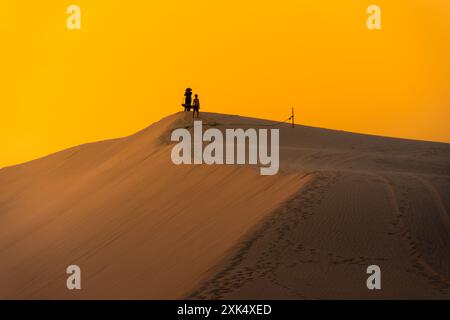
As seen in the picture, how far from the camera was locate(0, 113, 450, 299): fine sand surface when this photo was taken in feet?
46.8

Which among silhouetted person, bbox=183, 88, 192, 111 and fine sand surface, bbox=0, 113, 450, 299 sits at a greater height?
silhouetted person, bbox=183, 88, 192, 111

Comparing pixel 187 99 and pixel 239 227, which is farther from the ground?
pixel 187 99

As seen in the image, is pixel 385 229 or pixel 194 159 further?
pixel 194 159

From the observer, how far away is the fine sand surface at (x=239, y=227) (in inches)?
562

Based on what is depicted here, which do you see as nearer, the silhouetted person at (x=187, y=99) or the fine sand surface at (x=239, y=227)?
the fine sand surface at (x=239, y=227)

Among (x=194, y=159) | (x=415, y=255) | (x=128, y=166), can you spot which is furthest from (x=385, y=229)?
(x=128, y=166)

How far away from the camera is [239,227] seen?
16.8 meters

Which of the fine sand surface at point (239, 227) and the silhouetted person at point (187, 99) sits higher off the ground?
the silhouetted person at point (187, 99)

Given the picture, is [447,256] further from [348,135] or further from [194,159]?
[348,135]

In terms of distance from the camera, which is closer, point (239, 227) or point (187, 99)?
point (239, 227)

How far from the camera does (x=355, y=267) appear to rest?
47.5ft

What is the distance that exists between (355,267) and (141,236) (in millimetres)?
6523

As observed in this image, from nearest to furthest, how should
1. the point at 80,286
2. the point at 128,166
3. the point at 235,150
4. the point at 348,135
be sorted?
the point at 80,286 < the point at 235,150 < the point at 128,166 < the point at 348,135

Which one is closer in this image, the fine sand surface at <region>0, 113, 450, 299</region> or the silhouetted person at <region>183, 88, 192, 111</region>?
the fine sand surface at <region>0, 113, 450, 299</region>
